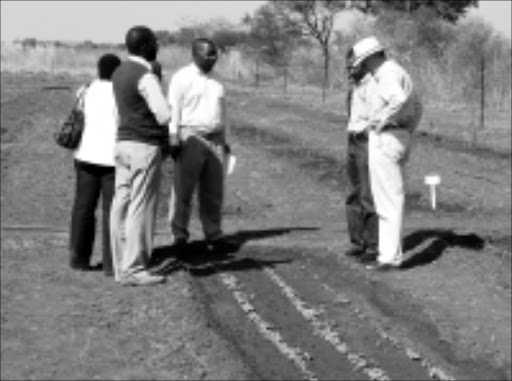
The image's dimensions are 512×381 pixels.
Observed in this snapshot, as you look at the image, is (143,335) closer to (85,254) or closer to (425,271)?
(85,254)

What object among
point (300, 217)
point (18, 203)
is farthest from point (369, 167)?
point (18, 203)

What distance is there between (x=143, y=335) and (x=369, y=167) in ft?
9.71

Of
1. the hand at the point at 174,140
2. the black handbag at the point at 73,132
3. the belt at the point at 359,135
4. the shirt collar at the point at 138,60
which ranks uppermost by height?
the shirt collar at the point at 138,60

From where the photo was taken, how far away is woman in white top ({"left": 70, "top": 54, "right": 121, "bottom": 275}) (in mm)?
9992

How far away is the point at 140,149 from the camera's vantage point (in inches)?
376

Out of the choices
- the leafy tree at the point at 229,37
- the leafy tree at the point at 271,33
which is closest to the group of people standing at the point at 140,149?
the leafy tree at the point at 271,33

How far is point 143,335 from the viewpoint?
8273 millimetres

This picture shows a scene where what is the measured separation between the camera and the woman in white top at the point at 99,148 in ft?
32.8

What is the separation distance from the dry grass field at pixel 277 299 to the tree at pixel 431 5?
138 feet

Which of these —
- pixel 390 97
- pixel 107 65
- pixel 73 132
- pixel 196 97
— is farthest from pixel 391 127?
pixel 73 132

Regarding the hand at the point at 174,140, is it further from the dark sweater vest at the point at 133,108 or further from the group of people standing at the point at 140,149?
the dark sweater vest at the point at 133,108

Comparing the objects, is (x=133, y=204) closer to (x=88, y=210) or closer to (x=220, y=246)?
(x=88, y=210)

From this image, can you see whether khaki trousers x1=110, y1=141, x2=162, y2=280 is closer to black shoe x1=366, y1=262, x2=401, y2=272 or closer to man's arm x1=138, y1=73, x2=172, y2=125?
man's arm x1=138, y1=73, x2=172, y2=125

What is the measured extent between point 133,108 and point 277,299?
5.77ft
